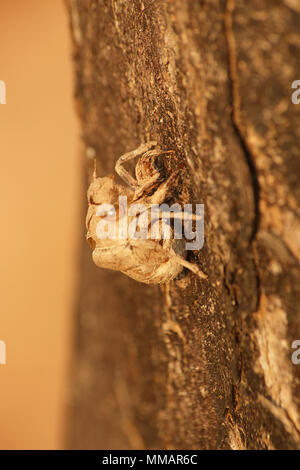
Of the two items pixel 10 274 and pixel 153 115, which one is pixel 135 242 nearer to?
pixel 153 115

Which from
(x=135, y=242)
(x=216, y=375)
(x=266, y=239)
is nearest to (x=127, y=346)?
(x=216, y=375)

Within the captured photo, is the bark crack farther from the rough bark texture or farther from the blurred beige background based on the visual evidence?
the blurred beige background

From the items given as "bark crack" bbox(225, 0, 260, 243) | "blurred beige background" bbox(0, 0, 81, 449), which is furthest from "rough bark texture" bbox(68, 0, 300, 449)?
"blurred beige background" bbox(0, 0, 81, 449)

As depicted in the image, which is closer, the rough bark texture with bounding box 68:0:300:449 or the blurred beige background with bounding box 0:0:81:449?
the rough bark texture with bounding box 68:0:300:449

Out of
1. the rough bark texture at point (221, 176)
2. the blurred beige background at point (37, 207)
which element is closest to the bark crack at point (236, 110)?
the rough bark texture at point (221, 176)

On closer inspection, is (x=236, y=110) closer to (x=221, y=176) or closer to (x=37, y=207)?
(x=221, y=176)

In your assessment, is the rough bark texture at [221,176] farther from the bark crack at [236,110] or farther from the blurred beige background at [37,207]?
the blurred beige background at [37,207]
